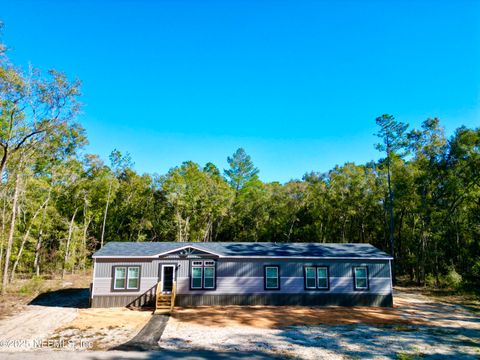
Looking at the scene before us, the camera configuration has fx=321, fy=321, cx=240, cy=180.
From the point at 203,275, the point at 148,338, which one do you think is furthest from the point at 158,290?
the point at 148,338

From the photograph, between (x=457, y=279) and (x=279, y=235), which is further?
(x=279, y=235)

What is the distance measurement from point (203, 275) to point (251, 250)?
356 cm

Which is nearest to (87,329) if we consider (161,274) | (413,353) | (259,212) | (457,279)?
(161,274)

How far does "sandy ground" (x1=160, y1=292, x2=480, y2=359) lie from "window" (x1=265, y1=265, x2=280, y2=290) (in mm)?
1360

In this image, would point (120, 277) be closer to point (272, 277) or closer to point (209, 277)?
point (209, 277)

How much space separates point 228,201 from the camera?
41500 mm

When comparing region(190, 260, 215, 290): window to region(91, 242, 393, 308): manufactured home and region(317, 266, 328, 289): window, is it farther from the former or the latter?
region(317, 266, 328, 289): window

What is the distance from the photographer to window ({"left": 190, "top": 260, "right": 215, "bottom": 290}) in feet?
63.7

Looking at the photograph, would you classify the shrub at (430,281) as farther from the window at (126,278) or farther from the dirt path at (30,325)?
the dirt path at (30,325)

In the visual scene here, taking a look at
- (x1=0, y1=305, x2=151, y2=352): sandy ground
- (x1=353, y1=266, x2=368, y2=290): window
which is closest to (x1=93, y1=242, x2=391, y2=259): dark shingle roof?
(x1=353, y1=266, x2=368, y2=290): window

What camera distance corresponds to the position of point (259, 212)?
4472 centimetres

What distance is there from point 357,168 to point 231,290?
25853mm

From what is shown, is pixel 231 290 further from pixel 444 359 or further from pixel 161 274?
pixel 444 359

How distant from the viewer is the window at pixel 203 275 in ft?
63.7
